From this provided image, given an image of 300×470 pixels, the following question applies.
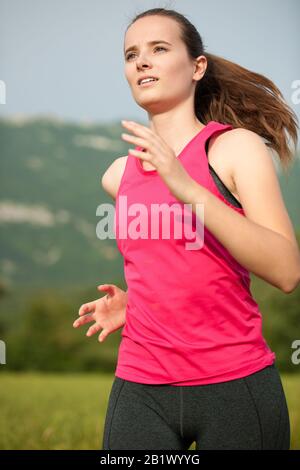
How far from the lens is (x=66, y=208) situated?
28.3 m

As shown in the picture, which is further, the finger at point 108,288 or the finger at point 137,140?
the finger at point 108,288

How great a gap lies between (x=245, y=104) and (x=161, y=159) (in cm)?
96

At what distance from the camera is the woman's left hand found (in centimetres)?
203

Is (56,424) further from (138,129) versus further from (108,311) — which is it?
(138,129)

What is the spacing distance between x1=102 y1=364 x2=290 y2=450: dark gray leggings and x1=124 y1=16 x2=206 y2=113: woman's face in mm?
924

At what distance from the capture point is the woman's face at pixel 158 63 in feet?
7.98

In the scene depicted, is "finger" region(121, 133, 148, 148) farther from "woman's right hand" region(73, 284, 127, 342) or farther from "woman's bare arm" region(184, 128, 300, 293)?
"woman's right hand" region(73, 284, 127, 342)

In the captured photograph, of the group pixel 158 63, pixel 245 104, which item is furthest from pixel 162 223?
pixel 245 104

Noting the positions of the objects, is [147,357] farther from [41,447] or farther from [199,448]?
[41,447]

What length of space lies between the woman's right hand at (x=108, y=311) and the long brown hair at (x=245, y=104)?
0.74 meters

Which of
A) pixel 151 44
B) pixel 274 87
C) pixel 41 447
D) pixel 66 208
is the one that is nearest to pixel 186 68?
pixel 151 44

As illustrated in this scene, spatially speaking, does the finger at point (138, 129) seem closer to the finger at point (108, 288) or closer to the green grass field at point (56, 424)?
the finger at point (108, 288)

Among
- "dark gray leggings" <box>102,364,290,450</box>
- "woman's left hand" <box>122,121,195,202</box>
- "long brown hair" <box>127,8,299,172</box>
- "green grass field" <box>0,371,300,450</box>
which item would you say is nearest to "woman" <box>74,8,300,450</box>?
"dark gray leggings" <box>102,364,290,450</box>

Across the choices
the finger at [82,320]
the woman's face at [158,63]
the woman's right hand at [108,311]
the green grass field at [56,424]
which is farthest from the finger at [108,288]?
the green grass field at [56,424]
